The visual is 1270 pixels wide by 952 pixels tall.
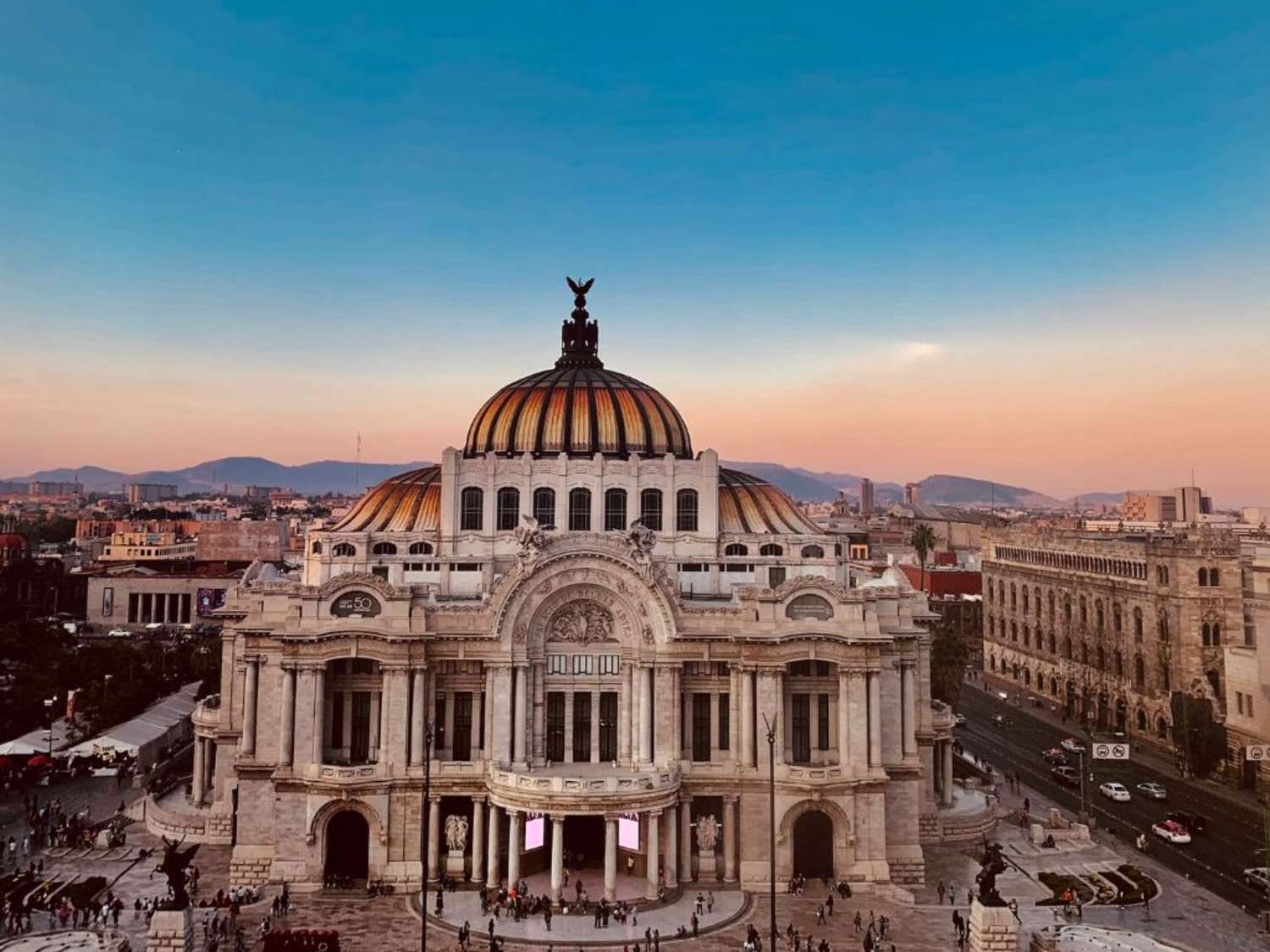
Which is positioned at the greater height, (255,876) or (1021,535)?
(1021,535)

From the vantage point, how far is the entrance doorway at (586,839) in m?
56.7

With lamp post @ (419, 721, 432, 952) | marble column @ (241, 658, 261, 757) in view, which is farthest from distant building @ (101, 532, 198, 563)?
lamp post @ (419, 721, 432, 952)

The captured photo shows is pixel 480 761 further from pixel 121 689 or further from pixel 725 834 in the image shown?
pixel 121 689

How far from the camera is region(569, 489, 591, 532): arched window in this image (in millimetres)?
66500

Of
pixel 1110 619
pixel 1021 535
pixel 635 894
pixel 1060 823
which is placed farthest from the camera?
pixel 1021 535

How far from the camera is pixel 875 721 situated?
183ft

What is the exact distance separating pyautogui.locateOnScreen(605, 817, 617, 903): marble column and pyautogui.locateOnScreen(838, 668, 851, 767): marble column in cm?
1272

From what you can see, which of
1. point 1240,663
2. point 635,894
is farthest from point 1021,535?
point 635,894

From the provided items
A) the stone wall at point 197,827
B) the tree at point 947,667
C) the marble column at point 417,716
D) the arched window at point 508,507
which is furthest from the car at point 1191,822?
the stone wall at point 197,827

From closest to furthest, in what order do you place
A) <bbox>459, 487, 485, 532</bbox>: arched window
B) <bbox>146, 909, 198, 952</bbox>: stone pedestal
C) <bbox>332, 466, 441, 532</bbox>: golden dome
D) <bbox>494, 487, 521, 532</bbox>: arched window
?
<bbox>146, 909, 198, 952</bbox>: stone pedestal, <bbox>459, 487, 485, 532</bbox>: arched window, <bbox>494, 487, 521, 532</bbox>: arched window, <bbox>332, 466, 441, 532</bbox>: golden dome

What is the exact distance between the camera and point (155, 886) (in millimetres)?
54312

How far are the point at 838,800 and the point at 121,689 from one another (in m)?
62.6

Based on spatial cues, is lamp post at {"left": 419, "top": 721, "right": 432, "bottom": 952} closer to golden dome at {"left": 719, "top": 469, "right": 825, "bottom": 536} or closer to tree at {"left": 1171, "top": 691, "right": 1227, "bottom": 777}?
golden dome at {"left": 719, "top": 469, "right": 825, "bottom": 536}

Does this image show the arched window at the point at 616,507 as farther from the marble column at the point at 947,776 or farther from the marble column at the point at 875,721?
the marble column at the point at 947,776
